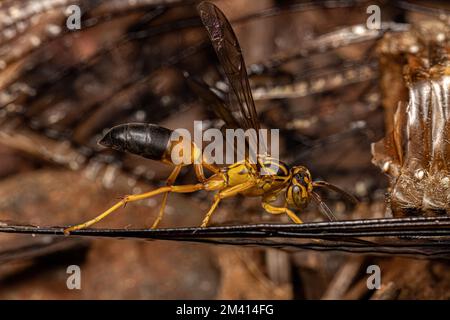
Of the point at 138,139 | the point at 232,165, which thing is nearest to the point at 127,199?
the point at 138,139

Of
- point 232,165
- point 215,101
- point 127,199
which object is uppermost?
point 215,101

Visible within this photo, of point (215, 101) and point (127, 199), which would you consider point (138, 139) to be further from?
point (215, 101)

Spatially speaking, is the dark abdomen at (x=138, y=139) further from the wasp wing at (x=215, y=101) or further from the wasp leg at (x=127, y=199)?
the wasp wing at (x=215, y=101)

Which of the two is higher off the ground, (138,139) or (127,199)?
(138,139)

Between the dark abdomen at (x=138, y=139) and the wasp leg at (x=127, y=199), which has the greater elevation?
the dark abdomen at (x=138, y=139)

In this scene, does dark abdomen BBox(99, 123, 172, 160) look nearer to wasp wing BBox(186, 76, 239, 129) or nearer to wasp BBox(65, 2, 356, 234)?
wasp BBox(65, 2, 356, 234)

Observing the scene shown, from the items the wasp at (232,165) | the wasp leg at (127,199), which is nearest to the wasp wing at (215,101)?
the wasp at (232,165)

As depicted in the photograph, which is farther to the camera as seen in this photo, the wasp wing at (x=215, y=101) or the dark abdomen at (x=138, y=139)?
the wasp wing at (x=215, y=101)
